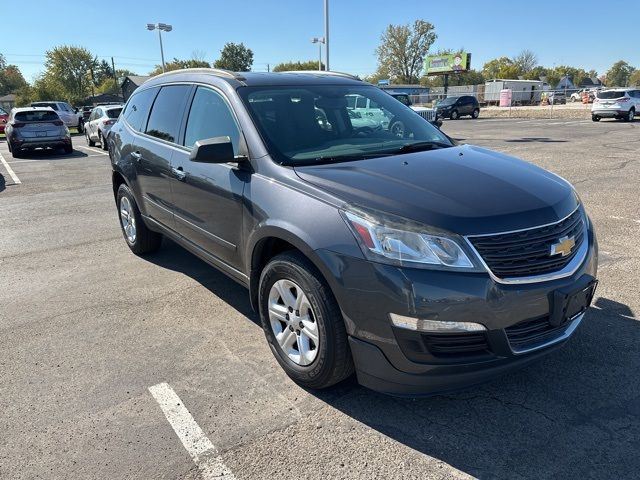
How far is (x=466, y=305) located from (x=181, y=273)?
3.53 metres

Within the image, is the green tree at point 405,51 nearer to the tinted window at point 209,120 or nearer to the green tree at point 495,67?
the green tree at point 495,67

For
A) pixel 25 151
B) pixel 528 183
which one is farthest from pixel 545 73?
pixel 528 183

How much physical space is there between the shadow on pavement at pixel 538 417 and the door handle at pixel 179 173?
6.74 ft

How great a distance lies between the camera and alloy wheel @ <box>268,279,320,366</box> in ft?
9.46

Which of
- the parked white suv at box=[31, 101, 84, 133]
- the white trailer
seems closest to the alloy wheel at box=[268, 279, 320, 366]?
the parked white suv at box=[31, 101, 84, 133]

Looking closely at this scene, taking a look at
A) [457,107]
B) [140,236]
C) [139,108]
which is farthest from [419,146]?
[457,107]

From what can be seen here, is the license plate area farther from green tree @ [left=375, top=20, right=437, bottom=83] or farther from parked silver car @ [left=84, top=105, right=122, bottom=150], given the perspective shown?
green tree @ [left=375, top=20, right=437, bottom=83]

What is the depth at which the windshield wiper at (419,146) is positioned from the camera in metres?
3.59

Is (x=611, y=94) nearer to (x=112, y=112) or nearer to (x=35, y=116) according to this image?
(x=112, y=112)

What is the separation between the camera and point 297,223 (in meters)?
2.81

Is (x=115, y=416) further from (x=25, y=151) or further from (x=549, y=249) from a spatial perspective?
(x=25, y=151)

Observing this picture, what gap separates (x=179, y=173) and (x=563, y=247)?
2.90 m

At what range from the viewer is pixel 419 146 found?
3699 mm

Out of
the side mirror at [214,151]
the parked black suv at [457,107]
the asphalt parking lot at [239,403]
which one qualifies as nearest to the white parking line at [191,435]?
the asphalt parking lot at [239,403]
